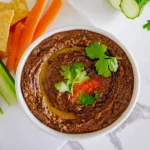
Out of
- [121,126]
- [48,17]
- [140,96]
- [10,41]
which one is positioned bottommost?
[121,126]

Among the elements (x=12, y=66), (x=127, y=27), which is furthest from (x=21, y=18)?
(x=127, y=27)

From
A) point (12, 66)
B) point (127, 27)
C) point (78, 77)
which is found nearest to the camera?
point (78, 77)

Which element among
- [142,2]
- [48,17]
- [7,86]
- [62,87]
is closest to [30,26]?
[48,17]

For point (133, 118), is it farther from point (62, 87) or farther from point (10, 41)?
point (10, 41)

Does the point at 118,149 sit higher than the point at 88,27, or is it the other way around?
the point at 88,27

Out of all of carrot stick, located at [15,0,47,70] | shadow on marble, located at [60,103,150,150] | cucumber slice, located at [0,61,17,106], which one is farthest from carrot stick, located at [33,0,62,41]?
shadow on marble, located at [60,103,150,150]

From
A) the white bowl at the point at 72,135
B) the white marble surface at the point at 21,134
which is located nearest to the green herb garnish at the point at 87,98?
the white bowl at the point at 72,135

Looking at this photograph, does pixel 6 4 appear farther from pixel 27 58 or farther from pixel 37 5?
pixel 27 58
